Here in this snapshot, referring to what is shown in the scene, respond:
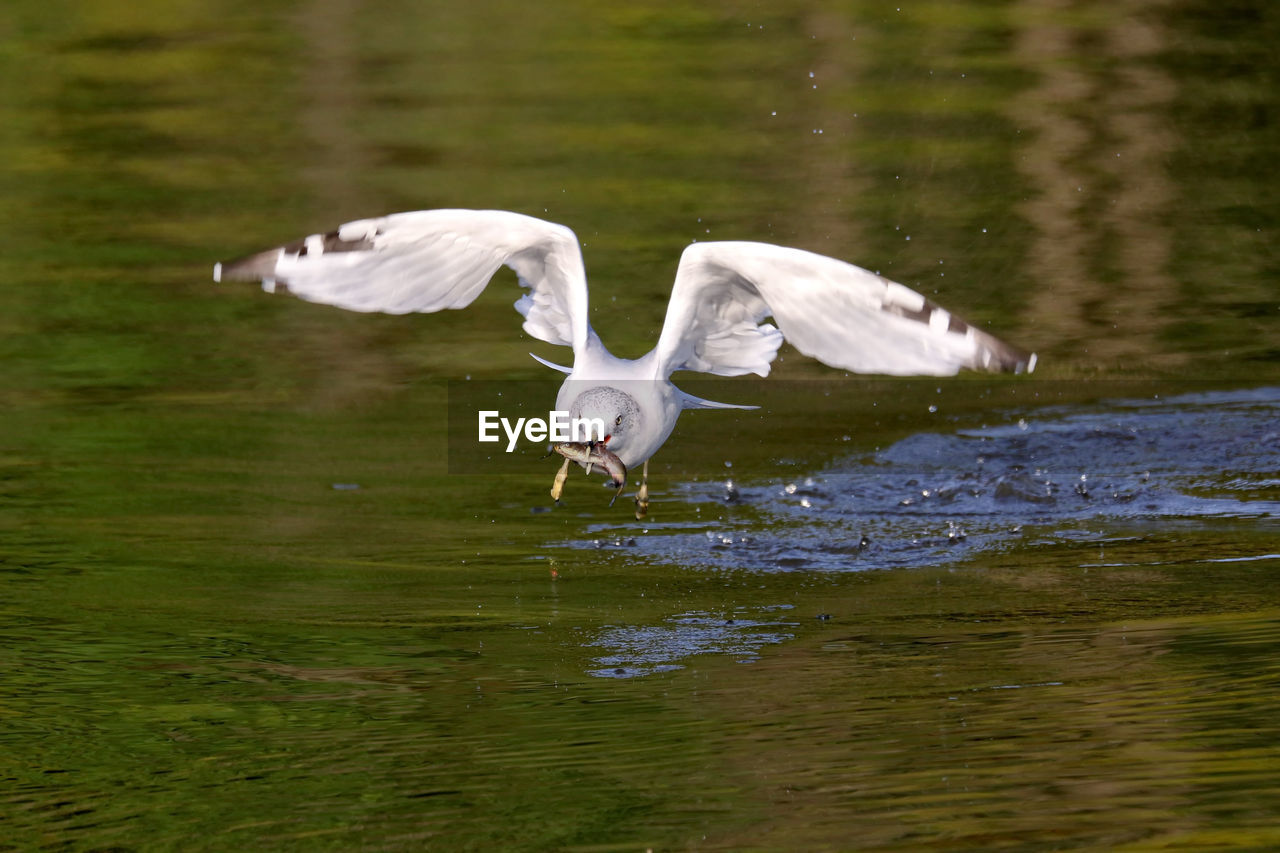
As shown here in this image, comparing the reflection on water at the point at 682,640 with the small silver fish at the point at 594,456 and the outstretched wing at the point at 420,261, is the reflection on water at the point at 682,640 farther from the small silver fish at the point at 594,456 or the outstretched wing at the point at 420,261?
the outstretched wing at the point at 420,261

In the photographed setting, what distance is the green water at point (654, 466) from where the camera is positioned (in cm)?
432

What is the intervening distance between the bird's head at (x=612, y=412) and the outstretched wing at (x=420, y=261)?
0.97 feet

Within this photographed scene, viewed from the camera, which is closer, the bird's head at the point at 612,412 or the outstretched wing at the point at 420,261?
the bird's head at the point at 612,412

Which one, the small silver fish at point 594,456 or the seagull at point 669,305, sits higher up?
the seagull at point 669,305

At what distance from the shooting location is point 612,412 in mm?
5902

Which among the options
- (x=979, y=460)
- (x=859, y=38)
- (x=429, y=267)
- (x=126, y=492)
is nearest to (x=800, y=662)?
(x=429, y=267)

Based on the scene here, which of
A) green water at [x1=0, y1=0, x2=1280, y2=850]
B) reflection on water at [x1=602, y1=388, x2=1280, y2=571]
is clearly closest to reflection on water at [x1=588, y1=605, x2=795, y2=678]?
green water at [x1=0, y1=0, x2=1280, y2=850]

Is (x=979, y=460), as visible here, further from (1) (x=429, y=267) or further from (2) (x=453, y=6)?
(2) (x=453, y=6)

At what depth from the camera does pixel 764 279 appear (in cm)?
581

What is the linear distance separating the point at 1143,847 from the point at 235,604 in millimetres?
3223

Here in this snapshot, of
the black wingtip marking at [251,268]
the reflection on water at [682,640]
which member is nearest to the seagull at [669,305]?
the black wingtip marking at [251,268]

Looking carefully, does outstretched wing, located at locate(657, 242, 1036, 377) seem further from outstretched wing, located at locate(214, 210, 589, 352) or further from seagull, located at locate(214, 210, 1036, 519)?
outstretched wing, located at locate(214, 210, 589, 352)

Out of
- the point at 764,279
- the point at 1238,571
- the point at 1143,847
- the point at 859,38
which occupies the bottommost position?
the point at 1143,847

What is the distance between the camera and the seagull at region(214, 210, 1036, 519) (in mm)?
5598
